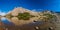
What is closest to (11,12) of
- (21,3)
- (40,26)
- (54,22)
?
(21,3)

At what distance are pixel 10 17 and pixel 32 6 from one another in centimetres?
33

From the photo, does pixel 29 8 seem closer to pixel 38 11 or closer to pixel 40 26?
pixel 38 11

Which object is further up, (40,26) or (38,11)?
(38,11)

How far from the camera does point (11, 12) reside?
5.26 ft

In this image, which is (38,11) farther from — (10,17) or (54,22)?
(10,17)

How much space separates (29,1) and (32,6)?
8cm

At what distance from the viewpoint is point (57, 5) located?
157 centimetres

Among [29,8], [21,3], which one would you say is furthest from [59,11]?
[21,3]

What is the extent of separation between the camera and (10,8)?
1.60 m

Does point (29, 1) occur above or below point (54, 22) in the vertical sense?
above

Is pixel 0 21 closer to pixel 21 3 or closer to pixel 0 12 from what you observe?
pixel 0 12

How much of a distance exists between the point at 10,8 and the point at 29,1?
27cm

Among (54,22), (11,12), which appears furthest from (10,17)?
(54,22)

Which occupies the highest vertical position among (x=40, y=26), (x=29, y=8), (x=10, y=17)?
(x=29, y=8)
